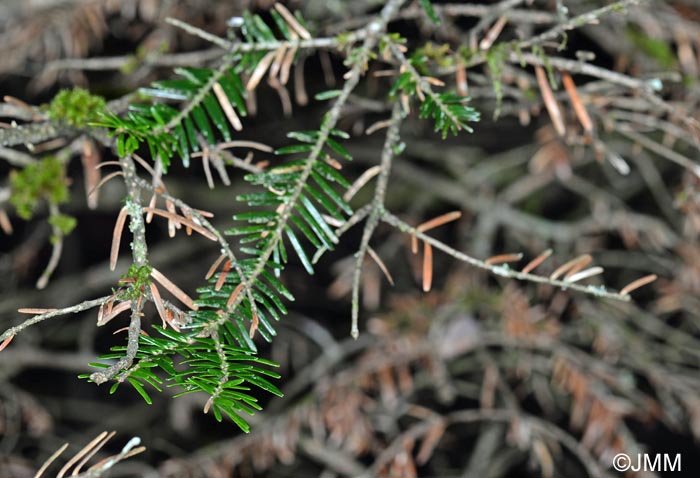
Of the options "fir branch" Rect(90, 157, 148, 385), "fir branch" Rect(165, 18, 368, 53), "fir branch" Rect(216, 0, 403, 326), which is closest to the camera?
"fir branch" Rect(90, 157, 148, 385)

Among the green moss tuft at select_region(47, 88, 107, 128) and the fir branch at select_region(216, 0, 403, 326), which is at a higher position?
the green moss tuft at select_region(47, 88, 107, 128)

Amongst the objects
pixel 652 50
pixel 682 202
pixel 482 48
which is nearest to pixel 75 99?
pixel 482 48

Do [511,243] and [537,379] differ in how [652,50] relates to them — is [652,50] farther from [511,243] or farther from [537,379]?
[537,379]

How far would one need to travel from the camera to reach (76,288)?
1460 mm

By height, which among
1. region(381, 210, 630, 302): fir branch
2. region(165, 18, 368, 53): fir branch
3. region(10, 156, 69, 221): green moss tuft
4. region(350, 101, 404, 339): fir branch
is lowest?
region(381, 210, 630, 302): fir branch

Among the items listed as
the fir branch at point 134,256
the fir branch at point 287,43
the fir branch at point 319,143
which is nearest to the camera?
the fir branch at point 134,256

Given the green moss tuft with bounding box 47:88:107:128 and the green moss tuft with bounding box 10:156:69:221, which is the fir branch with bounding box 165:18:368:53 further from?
the green moss tuft with bounding box 10:156:69:221

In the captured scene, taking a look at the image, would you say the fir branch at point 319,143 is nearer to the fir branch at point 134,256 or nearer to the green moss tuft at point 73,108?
the fir branch at point 134,256

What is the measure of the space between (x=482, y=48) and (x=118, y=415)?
49.2 inches

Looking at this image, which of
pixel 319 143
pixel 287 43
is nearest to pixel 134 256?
pixel 319 143

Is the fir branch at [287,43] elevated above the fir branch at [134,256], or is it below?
above

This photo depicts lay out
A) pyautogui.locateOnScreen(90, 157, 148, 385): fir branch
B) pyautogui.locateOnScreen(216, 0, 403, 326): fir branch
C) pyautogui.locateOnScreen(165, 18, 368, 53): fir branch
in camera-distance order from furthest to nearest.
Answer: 1. pyautogui.locateOnScreen(165, 18, 368, 53): fir branch
2. pyautogui.locateOnScreen(216, 0, 403, 326): fir branch
3. pyautogui.locateOnScreen(90, 157, 148, 385): fir branch

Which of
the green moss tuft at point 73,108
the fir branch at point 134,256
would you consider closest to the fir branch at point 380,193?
the fir branch at point 134,256

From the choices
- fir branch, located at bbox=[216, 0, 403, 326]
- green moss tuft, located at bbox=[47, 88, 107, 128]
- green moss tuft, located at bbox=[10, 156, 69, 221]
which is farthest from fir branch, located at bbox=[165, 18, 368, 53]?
green moss tuft, located at bbox=[10, 156, 69, 221]
